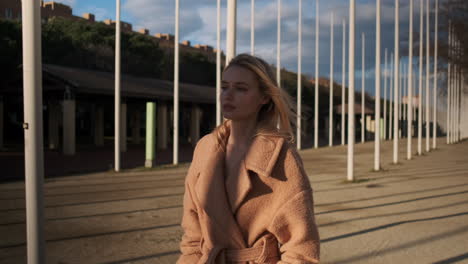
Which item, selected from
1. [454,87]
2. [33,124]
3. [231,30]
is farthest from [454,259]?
[454,87]

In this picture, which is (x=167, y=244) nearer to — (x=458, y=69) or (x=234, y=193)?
(x=234, y=193)

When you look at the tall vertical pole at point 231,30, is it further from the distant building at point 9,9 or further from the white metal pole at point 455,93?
the distant building at point 9,9

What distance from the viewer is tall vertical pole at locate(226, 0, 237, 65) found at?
6.94 m

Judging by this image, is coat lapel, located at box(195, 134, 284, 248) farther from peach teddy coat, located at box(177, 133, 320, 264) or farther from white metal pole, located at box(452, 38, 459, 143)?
white metal pole, located at box(452, 38, 459, 143)

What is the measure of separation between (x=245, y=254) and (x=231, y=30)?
5.75 m

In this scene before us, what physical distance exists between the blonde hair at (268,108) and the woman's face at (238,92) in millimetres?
28

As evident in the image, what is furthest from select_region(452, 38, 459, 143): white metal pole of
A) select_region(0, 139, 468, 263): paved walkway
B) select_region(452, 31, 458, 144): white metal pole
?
select_region(0, 139, 468, 263): paved walkway

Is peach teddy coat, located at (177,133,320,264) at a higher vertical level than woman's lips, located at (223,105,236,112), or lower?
lower

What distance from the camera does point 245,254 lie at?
1.79 m

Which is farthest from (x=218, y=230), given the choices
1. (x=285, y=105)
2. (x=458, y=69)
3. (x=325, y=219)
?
(x=458, y=69)

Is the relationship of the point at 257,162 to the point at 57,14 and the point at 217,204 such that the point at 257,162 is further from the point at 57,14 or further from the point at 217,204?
the point at 57,14

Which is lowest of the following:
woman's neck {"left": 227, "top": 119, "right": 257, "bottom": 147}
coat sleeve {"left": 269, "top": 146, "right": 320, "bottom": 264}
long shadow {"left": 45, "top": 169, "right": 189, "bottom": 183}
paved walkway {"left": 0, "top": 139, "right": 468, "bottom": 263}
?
long shadow {"left": 45, "top": 169, "right": 189, "bottom": 183}

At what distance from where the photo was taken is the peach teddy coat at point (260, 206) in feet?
5.69

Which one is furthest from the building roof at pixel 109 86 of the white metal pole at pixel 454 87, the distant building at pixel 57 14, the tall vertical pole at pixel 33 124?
the tall vertical pole at pixel 33 124
